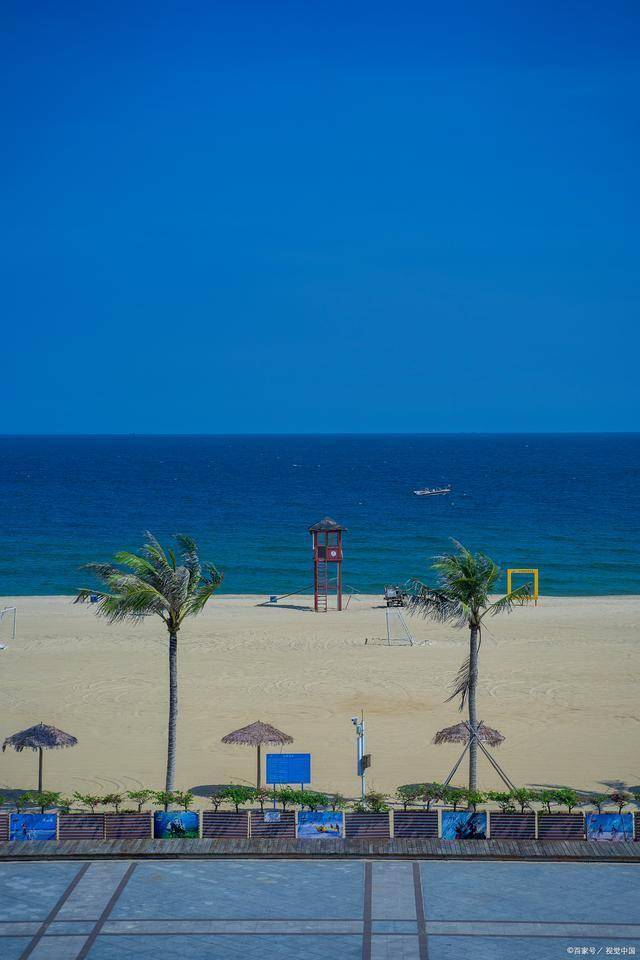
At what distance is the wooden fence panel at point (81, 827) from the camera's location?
17328 mm

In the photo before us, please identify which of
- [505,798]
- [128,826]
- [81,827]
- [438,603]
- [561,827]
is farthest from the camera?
[438,603]

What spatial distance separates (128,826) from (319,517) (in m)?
75.2

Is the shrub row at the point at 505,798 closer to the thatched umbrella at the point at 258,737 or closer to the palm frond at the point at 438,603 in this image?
the thatched umbrella at the point at 258,737

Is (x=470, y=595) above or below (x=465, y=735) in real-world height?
above

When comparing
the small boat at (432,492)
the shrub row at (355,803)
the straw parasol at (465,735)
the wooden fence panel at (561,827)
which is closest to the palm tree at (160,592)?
the shrub row at (355,803)

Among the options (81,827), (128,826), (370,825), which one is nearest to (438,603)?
(370,825)

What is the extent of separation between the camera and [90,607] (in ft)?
151

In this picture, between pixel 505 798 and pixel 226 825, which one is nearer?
pixel 226 825

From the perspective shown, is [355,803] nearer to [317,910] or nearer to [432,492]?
[317,910]

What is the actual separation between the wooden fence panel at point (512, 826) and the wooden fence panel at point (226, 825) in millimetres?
4134

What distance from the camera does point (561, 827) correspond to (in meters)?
17.2

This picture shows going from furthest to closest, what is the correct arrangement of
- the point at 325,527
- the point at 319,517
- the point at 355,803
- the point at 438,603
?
the point at 319,517
the point at 325,527
the point at 438,603
the point at 355,803

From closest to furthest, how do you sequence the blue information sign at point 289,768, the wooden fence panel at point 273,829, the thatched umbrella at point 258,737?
the wooden fence panel at point 273,829
the blue information sign at point 289,768
the thatched umbrella at point 258,737

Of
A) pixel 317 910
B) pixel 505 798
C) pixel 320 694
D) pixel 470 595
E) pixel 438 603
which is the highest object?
pixel 470 595
